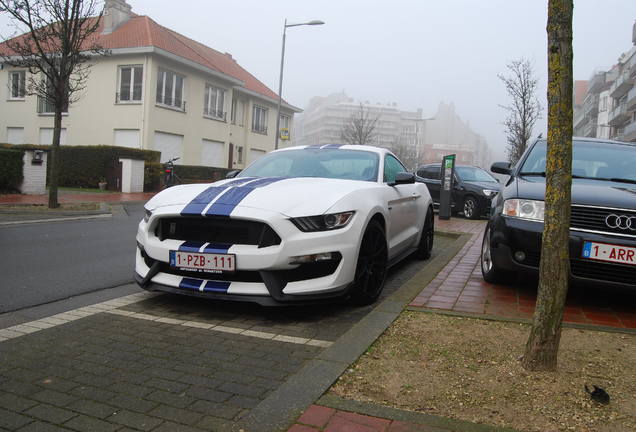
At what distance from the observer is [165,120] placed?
27000mm

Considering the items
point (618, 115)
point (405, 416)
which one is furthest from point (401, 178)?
point (618, 115)

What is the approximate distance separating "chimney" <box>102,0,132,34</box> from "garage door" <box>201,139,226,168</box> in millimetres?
7578

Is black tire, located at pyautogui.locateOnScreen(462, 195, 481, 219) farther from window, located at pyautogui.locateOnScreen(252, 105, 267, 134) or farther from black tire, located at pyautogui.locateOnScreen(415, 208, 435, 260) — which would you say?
window, located at pyautogui.locateOnScreen(252, 105, 267, 134)

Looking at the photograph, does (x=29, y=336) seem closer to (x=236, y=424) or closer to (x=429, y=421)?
(x=236, y=424)

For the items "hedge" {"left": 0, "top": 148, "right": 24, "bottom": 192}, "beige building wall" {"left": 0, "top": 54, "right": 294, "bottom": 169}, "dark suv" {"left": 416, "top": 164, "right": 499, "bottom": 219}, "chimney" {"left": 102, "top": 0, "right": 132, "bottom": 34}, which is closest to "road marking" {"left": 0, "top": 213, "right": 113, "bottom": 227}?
"hedge" {"left": 0, "top": 148, "right": 24, "bottom": 192}

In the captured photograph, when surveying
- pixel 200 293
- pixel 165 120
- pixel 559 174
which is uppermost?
pixel 165 120

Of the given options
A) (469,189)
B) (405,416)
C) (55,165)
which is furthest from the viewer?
(469,189)

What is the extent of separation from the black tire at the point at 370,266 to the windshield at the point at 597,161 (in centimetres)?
177

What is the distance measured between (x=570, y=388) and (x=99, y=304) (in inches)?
144

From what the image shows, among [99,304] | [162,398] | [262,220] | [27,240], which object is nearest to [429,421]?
[162,398]

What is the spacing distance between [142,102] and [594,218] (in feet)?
80.3

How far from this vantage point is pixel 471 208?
48.2 ft

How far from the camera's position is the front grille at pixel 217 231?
403cm

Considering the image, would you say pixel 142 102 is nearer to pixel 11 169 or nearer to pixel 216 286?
pixel 11 169
